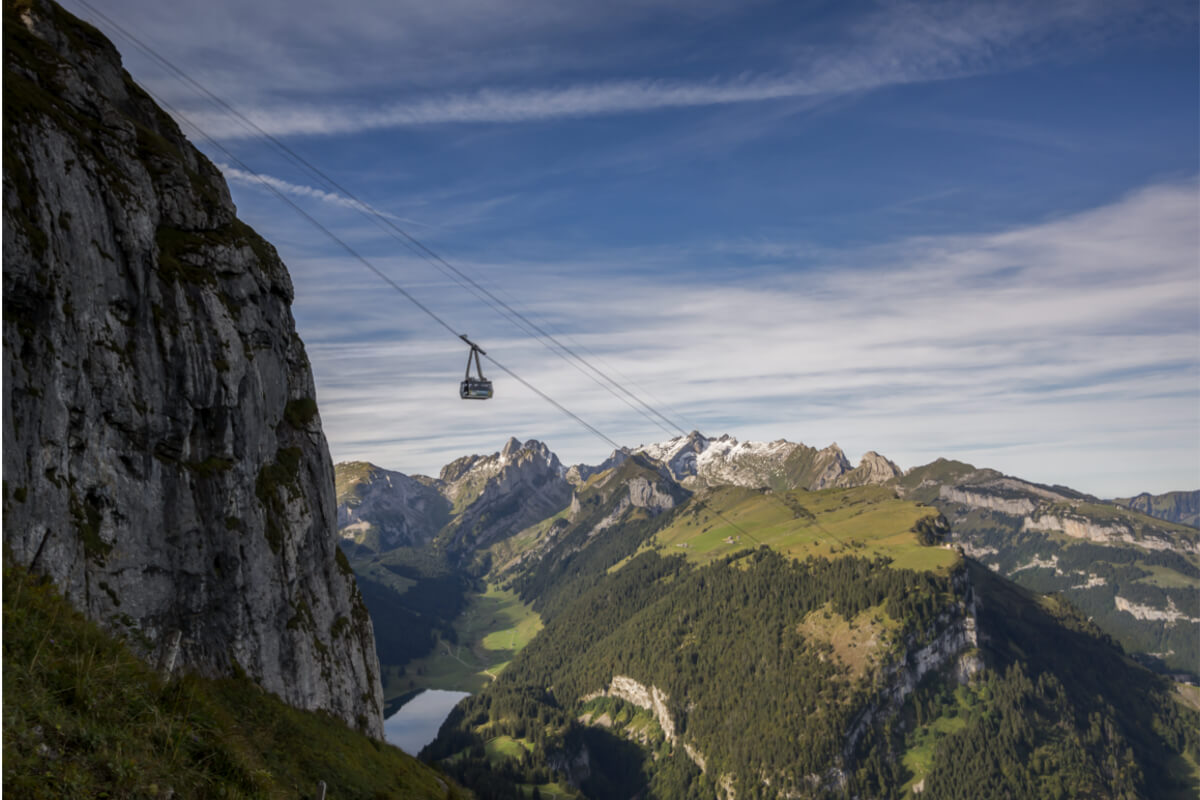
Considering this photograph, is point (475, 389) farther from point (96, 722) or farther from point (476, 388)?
point (96, 722)

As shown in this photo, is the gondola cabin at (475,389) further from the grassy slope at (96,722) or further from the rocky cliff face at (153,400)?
the grassy slope at (96,722)

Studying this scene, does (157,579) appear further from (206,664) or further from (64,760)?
(64,760)

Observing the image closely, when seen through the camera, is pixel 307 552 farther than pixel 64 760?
Yes

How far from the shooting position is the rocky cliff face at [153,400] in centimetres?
3850

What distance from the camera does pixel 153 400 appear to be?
48.6 metres

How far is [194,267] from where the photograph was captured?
2221 inches

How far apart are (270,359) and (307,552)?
18.9m

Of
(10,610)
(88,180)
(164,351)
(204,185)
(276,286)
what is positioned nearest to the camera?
(10,610)

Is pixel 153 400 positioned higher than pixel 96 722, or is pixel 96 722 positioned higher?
pixel 153 400

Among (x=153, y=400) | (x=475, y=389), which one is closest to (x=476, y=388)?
(x=475, y=389)

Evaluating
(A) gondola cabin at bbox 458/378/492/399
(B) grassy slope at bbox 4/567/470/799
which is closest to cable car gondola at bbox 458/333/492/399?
(A) gondola cabin at bbox 458/378/492/399

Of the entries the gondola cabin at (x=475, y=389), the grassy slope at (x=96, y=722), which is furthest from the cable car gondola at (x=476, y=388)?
the grassy slope at (x=96, y=722)

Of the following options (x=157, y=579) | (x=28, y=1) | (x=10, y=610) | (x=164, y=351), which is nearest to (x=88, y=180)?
(x=164, y=351)

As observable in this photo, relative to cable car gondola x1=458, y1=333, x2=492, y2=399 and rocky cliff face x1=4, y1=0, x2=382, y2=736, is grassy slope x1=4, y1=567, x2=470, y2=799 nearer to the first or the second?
rocky cliff face x1=4, y1=0, x2=382, y2=736
